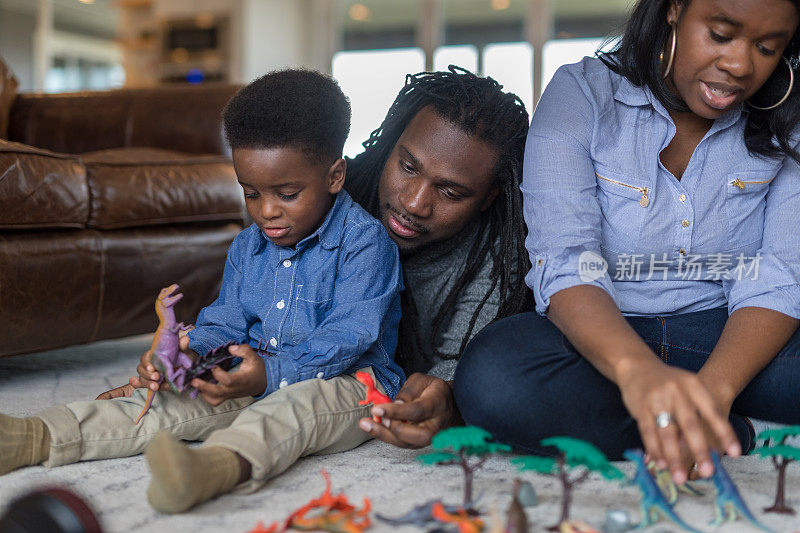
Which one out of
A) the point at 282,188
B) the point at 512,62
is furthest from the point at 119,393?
the point at 512,62

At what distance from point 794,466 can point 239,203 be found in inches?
62.3

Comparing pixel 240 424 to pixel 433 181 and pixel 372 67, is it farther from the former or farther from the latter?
pixel 372 67

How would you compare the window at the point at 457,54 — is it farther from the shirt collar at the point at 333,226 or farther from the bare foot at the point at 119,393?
the bare foot at the point at 119,393

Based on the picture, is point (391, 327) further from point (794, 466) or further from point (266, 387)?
point (794, 466)

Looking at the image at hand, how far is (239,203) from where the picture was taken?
2221 millimetres

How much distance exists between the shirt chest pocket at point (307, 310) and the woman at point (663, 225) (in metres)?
0.28

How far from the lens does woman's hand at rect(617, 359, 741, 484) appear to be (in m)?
0.80

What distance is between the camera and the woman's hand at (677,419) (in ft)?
2.64

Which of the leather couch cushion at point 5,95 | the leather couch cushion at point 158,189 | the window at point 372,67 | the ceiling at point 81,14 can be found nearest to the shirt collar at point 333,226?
the leather couch cushion at point 158,189

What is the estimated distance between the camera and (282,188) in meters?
1.28

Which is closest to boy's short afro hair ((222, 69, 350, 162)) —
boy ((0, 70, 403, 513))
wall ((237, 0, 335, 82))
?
boy ((0, 70, 403, 513))

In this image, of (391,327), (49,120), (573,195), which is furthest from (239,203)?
(573,195)

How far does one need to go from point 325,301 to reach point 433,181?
0.93ft

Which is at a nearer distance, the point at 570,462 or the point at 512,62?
the point at 570,462
